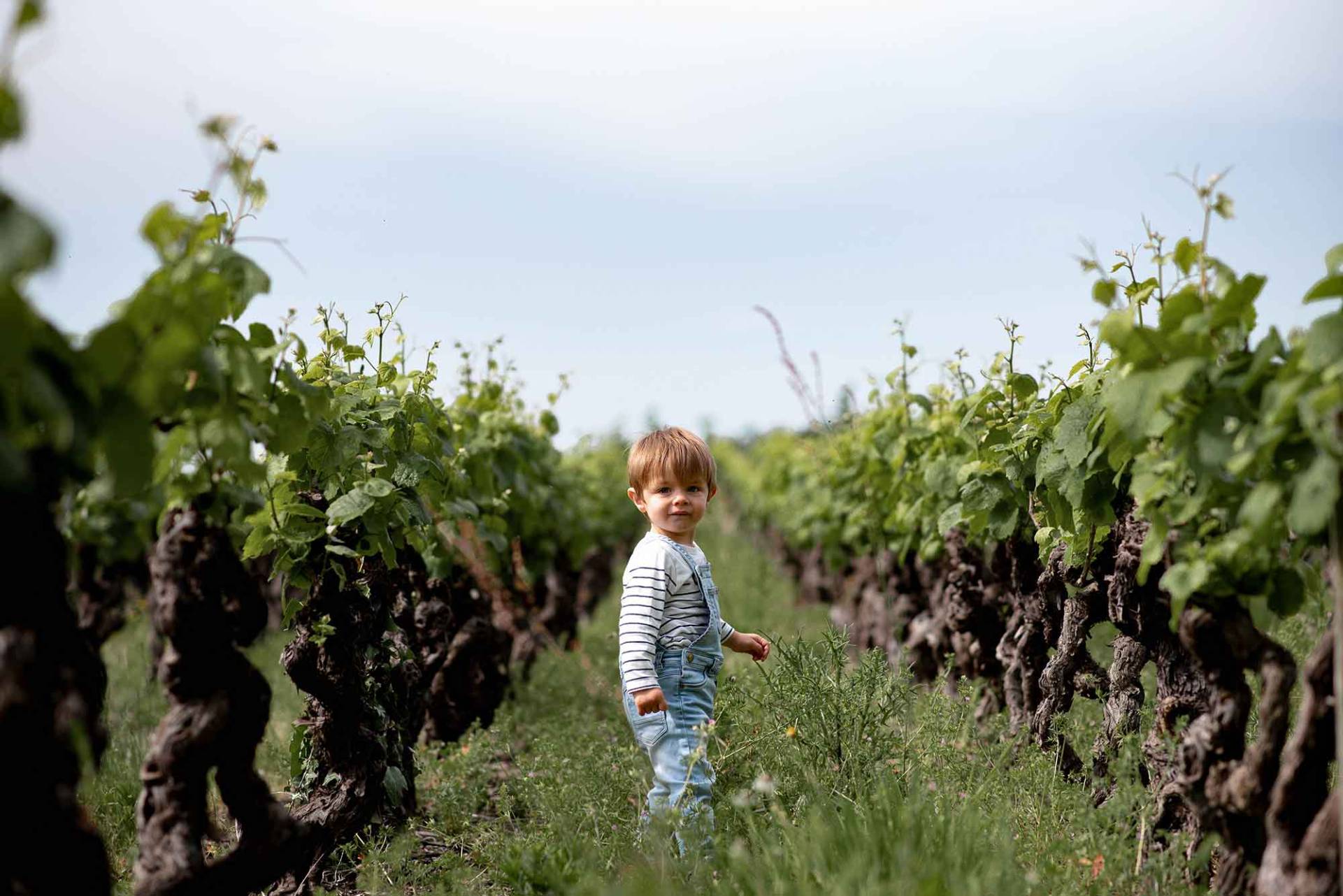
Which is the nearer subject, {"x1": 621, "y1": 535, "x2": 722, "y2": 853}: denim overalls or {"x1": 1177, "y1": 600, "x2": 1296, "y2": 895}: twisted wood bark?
{"x1": 1177, "y1": 600, "x2": 1296, "y2": 895}: twisted wood bark

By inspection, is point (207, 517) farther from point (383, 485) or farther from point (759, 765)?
point (759, 765)

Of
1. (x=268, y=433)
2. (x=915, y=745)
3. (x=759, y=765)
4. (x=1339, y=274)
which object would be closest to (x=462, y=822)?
(x=759, y=765)

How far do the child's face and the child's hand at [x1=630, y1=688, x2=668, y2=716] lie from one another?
2.03 feet

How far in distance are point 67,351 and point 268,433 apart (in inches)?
36.1

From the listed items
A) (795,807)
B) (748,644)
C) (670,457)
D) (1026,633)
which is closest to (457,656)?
(748,644)

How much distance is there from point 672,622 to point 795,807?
76 cm

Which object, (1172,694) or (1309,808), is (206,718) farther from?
(1172,694)

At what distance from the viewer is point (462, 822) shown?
14.2 feet

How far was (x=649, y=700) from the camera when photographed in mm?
3508

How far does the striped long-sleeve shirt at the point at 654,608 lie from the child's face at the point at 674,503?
69mm

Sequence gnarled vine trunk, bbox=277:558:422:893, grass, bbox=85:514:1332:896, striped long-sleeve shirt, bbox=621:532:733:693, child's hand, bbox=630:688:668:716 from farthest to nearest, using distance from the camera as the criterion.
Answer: gnarled vine trunk, bbox=277:558:422:893, striped long-sleeve shirt, bbox=621:532:733:693, child's hand, bbox=630:688:668:716, grass, bbox=85:514:1332:896

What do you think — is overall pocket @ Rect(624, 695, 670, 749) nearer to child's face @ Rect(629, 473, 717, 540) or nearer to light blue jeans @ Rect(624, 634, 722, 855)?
light blue jeans @ Rect(624, 634, 722, 855)

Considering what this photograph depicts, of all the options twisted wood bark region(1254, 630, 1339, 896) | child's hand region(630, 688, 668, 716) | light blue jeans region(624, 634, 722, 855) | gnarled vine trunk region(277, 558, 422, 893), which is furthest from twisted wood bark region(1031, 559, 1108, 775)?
gnarled vine trunk region(277, 558, 422, 893)

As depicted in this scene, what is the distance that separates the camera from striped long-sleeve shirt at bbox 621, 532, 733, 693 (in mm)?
3637
